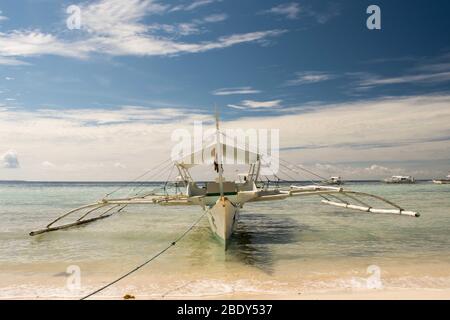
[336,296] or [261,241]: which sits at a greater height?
[336,296]

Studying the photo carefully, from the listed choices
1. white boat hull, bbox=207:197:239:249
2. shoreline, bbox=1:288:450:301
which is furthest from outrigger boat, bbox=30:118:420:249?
shoreline, bbox=1:288:450:301

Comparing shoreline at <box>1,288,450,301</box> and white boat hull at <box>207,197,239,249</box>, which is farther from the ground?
white boat hull at <box>207,197,239,249</box>

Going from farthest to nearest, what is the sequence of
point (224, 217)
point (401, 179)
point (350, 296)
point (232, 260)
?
point (401, 179)
point (224, 217)
point (232, 260)
point (350, 296)

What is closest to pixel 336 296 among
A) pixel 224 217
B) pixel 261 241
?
pixel 224 217

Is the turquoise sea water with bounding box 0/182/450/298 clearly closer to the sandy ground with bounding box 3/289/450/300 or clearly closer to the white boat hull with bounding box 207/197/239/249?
the sandy ground with bounding box 3/289/450/300

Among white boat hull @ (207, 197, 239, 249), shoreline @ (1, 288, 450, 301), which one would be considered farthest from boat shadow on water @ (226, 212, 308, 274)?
shoreline @ (1, 288, 450, 301)

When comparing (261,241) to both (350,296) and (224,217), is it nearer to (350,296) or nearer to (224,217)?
(224,217)

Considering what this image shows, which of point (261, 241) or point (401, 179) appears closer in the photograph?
point (261, 241)

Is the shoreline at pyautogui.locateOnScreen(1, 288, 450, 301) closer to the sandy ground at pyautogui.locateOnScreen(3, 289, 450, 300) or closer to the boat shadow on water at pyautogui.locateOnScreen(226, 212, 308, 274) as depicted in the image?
the sandy ground at pyautogui.locateOnScreen(3, 289, 450, 300)

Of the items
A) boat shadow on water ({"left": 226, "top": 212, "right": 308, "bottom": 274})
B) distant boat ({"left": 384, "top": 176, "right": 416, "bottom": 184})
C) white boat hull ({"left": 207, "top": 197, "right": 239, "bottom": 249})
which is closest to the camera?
boat shadow on water ({"left": 226, "top": 212, "right": 308, "bottom": 274})

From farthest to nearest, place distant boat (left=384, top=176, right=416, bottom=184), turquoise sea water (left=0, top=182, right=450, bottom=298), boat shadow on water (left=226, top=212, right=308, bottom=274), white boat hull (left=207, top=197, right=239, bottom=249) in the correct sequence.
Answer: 1. distant boat (left=384, top=176, right=416, bottom=184)
2. white boat hull (left=207, top=197, right=239, bottom=249)
3. boat shadow on water (left=226, top=212, right=308, bottom=274)
4. turquoise sea water (left=0, top=182, right=450, bottom=298)

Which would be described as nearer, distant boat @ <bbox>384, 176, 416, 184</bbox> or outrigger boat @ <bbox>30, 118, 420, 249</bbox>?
outrigger boat @ <bbox>30, 118, 420, 249</bbox>

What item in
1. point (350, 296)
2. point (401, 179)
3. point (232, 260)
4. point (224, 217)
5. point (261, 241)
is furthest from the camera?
point (401, 179)
